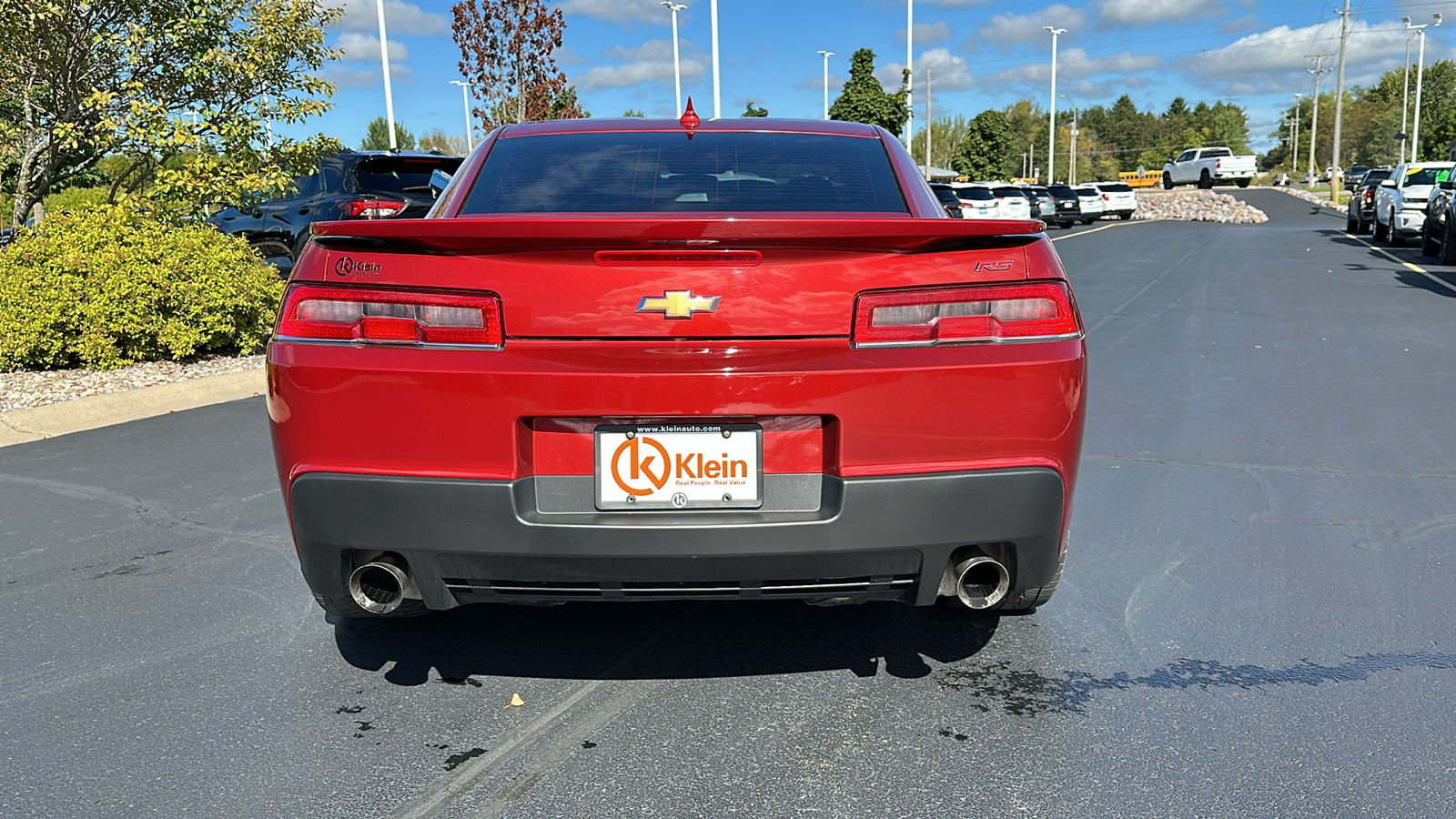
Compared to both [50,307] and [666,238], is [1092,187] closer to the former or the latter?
[50,307]

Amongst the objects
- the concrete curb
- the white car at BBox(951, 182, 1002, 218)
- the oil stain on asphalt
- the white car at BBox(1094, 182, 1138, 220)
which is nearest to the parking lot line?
the white car at BBox(951, 182, 1002, 218)

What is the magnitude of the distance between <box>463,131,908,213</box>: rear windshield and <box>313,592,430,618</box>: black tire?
3.77 ft

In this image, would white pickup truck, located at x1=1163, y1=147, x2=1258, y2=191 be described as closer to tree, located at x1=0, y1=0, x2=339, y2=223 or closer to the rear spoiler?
tree, located at x1=0, y1=0, x2=339, y2=223

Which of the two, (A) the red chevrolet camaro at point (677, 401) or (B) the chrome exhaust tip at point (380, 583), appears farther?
(B) the chrome exhaust tip at point (380, 583)

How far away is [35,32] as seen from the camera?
929 centimetres

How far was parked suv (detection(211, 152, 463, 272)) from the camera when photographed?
1292cm

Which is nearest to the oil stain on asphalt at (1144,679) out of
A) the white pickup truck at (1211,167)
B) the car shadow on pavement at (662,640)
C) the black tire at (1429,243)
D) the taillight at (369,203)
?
the car shadow on pavement at (662,640)

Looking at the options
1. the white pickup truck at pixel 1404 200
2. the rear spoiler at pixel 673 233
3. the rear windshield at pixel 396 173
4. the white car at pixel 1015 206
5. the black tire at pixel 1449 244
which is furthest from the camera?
the white car at pixel 1015 206

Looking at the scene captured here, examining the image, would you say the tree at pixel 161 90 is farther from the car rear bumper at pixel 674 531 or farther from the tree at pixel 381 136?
the tree at pixel 381 136

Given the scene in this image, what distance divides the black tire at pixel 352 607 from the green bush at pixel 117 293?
6.41m

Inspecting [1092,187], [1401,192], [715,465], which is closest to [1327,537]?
[715,465]

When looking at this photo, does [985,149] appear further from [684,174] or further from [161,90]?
[684,174]

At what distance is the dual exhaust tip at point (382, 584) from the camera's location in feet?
9.02

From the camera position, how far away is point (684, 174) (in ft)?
11.5
